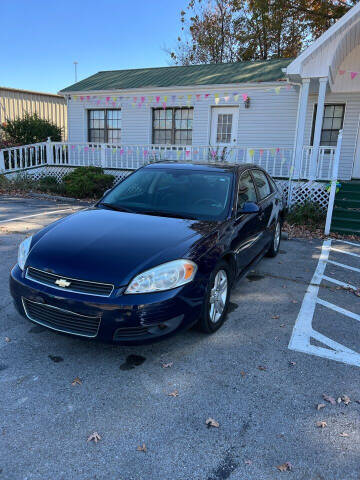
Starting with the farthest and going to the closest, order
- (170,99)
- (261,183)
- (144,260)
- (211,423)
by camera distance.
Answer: (170,99) → (261,183) → (144,260) → (211,423)

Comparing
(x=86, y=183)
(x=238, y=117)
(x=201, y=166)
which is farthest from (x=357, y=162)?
(x=201, y=166)

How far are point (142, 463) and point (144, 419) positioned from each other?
1.12 ft

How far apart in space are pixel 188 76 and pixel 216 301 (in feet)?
40.1

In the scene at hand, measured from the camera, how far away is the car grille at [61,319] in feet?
8.68

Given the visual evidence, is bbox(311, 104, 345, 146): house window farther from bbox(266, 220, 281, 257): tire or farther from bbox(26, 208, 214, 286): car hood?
bbox(26, 208, 214, 286): car hood

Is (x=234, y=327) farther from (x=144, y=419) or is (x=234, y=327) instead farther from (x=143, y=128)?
(x=143, y=128)

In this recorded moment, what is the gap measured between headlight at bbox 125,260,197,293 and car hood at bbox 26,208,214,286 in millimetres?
49

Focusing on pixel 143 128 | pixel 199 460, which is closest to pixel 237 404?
pixel 199 460

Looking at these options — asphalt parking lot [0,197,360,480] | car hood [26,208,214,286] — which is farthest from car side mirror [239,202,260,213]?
asphalt parking lot [0,197,360,480]

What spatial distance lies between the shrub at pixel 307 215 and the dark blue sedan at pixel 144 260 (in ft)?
15.4

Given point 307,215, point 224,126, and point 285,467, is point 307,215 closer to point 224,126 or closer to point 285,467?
point 224,126

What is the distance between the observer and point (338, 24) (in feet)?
27.1

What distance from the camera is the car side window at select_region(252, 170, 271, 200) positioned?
16.2 ft

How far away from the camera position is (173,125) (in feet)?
44.1
